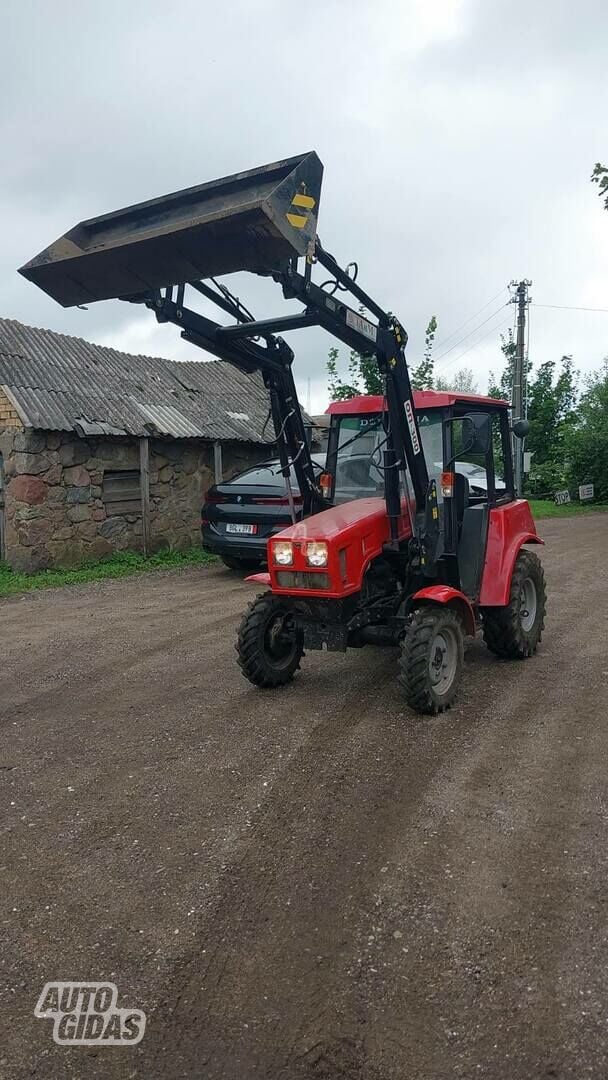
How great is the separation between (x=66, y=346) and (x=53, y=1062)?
14.5 metres

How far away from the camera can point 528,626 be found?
712 cm

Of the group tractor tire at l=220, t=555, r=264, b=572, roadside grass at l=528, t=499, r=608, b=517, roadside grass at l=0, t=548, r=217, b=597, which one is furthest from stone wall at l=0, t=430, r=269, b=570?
roadside grass at l=528, t=499, r=608, b=517

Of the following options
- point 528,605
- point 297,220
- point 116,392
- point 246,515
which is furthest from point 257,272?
point 116,392

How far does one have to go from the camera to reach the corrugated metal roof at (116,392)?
495 inches

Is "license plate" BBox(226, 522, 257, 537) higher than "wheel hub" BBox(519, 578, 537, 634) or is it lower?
higher

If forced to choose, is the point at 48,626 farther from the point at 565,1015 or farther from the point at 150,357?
the point at 150,357

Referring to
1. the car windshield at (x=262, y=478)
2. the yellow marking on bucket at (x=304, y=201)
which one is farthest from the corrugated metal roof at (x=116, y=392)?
the yellow marking on bucket at (x=304, y=201)

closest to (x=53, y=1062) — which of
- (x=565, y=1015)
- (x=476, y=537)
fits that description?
(x=565, y=1015)

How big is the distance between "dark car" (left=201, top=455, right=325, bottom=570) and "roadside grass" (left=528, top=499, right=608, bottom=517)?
14.8m

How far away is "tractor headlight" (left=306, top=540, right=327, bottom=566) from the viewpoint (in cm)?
539

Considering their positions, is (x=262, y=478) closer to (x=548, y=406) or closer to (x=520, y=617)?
(x=520, y=617)

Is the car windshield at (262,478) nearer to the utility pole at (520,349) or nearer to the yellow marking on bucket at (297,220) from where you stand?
the yellow marking on bucket at (297,220)

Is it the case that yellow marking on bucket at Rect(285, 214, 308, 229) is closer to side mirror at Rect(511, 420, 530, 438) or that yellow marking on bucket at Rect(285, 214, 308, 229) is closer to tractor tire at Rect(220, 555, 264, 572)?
side mirror at Rect(511, 420, 530, 438)

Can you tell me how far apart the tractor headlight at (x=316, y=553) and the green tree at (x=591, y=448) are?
24302mm
